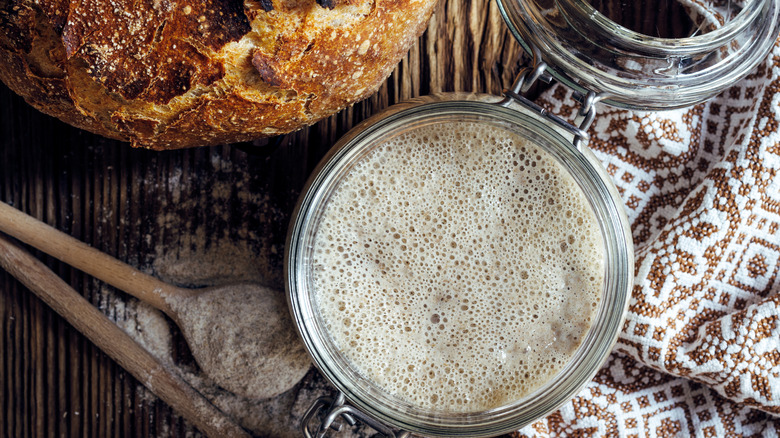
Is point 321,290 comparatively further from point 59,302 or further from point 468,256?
point 59,302

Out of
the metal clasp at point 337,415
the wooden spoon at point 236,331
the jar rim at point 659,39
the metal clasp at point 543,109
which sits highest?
the jar rim at point 659,39

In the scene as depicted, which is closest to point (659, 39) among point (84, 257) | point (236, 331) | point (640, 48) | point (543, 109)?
point (640, 48)

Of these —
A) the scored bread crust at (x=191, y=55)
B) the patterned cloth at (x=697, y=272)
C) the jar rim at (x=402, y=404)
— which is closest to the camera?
the scored bread crust at (x=191, y=55)

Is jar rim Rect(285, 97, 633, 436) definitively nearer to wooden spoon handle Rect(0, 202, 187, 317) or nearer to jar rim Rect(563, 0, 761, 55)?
jar rim Rect(563, 0, 761, 55)

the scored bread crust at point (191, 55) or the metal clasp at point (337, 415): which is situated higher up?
the scored bread crust at point (191, 55)

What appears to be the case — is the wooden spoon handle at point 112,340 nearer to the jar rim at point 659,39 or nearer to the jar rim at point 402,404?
the jar rim at point 402,404

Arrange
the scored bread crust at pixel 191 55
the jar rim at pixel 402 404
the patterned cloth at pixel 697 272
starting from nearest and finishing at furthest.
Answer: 1. the scored bread crust at pixel 191 55
2. the jar rim at pixel 402 404
3. the patterned cloth at pixel 697 272

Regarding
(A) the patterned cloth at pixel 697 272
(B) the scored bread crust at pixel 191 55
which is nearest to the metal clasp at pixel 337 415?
(A) the patterned cloth at pixel 697 272

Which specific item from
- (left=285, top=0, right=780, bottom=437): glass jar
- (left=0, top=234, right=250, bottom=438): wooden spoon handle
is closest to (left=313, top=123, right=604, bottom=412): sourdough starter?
(left=285, top=0, right=780, bottom=437): glass jar
